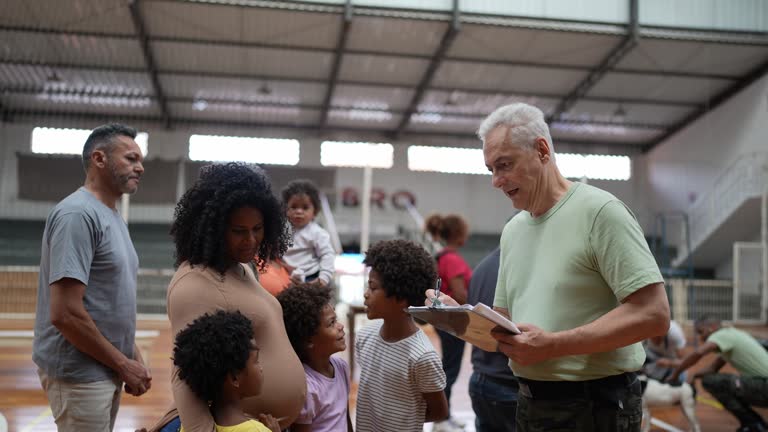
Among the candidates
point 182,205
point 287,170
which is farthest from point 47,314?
point 287,170

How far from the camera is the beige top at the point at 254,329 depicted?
4.85ft

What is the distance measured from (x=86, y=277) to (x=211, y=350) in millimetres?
776

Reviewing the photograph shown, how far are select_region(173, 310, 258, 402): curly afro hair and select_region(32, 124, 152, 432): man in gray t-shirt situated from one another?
2.26ft

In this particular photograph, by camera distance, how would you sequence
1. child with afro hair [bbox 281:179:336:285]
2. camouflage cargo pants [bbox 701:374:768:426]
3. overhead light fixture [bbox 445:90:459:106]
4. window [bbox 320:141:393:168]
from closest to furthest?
child with afro hair [bbox 281:179:336:285] → camouflage cargo pants [bbox 701:374:768:426] → overhead light fixture [bbox 445:90:459:106] → window [bbox 320:141:393:168]

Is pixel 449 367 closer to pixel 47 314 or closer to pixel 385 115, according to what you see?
pixel 47 314

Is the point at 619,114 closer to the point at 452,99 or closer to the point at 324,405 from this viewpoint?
the point at 452,99

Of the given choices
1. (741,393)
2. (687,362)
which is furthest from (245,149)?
(741,393)

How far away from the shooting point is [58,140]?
48.2 feet

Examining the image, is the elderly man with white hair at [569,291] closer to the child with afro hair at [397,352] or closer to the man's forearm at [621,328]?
the man's forearm at [621,328]

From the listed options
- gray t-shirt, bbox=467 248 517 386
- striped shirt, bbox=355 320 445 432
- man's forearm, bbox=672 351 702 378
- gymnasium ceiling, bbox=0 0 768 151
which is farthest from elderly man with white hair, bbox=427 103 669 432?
gymnasium ceiling, bbox=0 0 768 151

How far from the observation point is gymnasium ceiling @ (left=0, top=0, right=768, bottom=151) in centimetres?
1163

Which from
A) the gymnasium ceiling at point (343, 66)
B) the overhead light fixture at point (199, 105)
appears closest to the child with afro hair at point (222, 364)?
the gymnasium ceiling at point (343, 66)

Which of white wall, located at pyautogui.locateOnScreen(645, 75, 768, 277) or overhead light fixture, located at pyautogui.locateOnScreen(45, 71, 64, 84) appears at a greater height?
overhead light fixture, located at pyautogui.locateOnScreen(45, 71, 64, 84)

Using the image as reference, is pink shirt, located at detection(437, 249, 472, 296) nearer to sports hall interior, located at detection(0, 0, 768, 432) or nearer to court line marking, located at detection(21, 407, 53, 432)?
court line marking, located at detection(21, 407, 53, 432)
